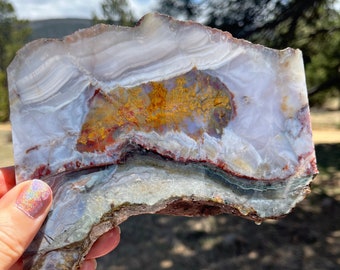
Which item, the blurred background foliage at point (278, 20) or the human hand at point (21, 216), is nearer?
the human hand at point (21, 216)

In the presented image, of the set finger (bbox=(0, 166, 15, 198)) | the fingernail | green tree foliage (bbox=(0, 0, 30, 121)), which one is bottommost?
green tree foliage (bbox=(0, 0, 30, 121))

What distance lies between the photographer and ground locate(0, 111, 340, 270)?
2.37 m

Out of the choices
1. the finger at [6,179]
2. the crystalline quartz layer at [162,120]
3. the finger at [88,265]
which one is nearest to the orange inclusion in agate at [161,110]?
the crystalline quartz layer at [162,120]

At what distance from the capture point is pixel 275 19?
3406 mm

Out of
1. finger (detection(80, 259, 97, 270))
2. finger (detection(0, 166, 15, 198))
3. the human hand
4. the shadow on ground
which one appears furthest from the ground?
the human hand

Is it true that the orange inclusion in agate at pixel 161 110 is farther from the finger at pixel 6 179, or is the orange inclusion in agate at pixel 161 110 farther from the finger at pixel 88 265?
the finger at pixel 88 265

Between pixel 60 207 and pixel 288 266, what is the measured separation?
5.83 feet

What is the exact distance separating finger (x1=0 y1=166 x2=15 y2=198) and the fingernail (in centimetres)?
21

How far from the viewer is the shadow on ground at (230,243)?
93.1 inches

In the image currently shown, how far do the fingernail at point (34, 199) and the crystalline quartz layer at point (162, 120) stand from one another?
0.04 meters

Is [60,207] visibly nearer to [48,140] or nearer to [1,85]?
[48,140]

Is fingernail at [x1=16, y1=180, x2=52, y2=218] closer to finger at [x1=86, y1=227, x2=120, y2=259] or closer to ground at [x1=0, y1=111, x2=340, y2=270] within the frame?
finger at [x1=86, y1=227, x2=120, y2=259]

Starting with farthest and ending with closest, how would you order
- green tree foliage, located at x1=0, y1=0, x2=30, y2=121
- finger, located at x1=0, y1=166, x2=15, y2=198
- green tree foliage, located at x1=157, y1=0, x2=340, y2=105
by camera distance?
1. green tree foliage, located at x1=0, y1=0, x2=30, y2=121
2. green tree foliage, located at x1=157, y1=0, x2=340, y2=105
3. finger, located at x1=0, y1=166, x2=15, y2=198

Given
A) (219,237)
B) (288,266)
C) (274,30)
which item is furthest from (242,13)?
(288,266)
